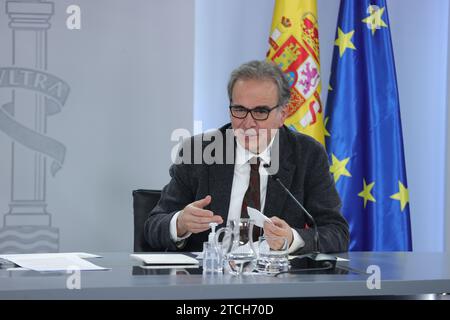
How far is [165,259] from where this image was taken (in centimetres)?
209

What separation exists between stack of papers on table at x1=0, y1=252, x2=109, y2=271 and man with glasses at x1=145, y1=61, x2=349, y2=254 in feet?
1.26

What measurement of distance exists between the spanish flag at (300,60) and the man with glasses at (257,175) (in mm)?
Result: 813

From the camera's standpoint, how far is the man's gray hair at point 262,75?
2590mm

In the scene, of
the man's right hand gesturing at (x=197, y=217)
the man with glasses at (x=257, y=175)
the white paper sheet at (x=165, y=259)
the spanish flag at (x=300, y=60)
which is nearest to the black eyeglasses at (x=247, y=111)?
the man with glasses at (x=257, y=175)

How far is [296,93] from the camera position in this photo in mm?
3545

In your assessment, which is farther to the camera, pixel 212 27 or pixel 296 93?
pixel 212 27

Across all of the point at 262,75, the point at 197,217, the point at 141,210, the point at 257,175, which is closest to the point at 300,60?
the point at 262,75

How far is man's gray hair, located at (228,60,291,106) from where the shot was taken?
2590 mm

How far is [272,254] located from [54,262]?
0.64 metres

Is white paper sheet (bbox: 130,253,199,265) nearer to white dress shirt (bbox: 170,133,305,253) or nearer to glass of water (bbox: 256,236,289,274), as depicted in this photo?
glass of water (bbox: 256,236,289,274)

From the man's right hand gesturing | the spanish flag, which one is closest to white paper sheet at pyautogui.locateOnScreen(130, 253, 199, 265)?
the man's right hand gesturing
